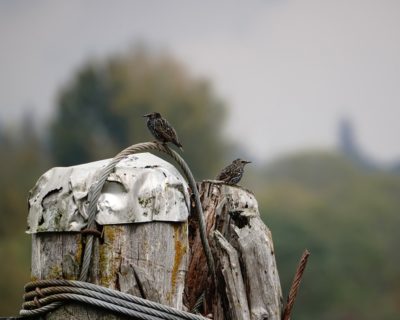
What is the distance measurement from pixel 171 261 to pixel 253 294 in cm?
60

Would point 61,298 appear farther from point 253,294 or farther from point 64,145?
point 64,145

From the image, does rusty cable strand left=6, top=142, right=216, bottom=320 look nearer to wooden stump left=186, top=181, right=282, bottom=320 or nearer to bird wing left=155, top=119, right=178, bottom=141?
wooden stump left=186, top=181, right=282, bottom=320

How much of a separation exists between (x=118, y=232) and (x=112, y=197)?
178 millimetres

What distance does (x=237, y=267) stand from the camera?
4.91 m

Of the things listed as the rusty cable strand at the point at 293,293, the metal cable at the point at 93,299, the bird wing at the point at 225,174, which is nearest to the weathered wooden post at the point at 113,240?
the metal cable at the point at 93,299

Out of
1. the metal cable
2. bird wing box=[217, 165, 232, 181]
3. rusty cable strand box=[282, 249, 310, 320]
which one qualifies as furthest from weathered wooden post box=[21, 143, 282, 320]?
bird wing box=[217, 165, 232, 181]

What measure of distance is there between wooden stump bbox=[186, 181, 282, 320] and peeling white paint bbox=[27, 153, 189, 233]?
1.63 ft

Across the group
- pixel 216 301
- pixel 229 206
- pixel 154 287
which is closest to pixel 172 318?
pixel 154 287

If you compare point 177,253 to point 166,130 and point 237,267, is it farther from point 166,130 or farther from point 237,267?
point 166,130

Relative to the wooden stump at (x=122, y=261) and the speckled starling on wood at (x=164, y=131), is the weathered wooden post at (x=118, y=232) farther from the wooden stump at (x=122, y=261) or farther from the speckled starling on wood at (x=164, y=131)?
the speckled starling on wood at (x=164, y=131)

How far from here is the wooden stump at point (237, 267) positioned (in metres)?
4.86

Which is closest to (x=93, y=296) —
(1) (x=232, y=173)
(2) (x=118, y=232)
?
(2) (x=118, y=232)

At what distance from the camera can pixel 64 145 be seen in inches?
1590

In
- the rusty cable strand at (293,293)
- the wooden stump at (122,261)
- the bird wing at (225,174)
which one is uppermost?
the bird wing at (225,174)
